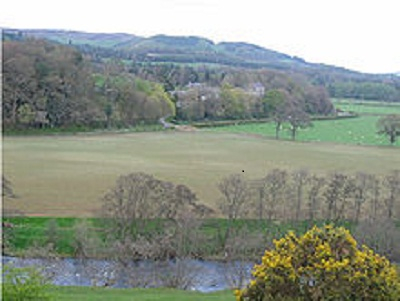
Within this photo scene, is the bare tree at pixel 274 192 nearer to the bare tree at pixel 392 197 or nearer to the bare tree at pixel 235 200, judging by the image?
the bare tree at pixel 235 200

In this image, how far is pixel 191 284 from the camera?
28.4 meters

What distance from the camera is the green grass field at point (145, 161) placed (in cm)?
4378

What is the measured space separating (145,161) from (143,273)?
30.3 m

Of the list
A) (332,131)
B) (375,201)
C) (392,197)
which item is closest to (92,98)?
(332,131)

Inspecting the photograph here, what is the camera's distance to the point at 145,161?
195 ft

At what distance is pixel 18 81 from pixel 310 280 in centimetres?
7242

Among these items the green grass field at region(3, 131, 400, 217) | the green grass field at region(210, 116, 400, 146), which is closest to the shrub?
the green grass field at region(3, 131, 400, 217)

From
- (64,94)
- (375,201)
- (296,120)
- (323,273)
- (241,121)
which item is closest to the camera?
(323,273)

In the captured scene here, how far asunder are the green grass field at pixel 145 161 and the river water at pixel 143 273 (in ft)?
27.8

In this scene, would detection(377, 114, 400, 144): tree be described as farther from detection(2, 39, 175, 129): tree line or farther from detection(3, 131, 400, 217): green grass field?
detection(2, 39, 175, 129): tree line

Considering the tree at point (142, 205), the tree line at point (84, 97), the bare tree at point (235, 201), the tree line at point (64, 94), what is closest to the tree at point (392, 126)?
the tree line at point (84, 97)

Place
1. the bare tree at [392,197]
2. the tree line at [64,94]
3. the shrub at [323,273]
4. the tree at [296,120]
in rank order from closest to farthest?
the shrub at [323,273], the bare tree at [392,197], the tree line at [64,94], the tree at [296,120]

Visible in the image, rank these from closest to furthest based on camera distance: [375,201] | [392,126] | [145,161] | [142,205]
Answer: [142,205] < [375,201] < [145,161] < [392,126]

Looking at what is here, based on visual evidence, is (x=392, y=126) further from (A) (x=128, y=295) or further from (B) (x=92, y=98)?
(A) (x=128, y=295)
